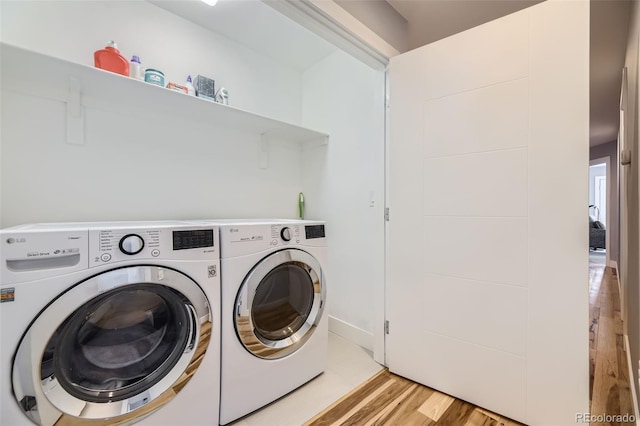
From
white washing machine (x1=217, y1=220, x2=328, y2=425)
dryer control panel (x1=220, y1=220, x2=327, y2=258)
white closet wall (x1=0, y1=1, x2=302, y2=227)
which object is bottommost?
white washing machine (x1=217, y1=220, x2=328, y2=425)

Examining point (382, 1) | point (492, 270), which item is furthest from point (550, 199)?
point (382, 1)

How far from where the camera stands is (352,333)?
2.07 m

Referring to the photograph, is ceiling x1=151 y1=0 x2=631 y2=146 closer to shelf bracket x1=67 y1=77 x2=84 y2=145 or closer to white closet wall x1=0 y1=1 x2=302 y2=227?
white closet wall x1=0 y1=1 x2=302 y2=227

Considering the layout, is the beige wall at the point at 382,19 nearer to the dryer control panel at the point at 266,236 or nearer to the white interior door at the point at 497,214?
the white interior door at the point at 497,214

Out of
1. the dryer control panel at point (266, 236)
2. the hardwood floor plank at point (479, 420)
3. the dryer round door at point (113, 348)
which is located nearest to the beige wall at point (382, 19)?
the dryer control panel at point (266, 236)

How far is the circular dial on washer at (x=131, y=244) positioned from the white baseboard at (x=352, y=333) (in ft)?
5.30

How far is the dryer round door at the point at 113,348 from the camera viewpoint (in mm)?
824

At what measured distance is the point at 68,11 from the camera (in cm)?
145

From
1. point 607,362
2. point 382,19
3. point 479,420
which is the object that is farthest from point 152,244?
point 607,362

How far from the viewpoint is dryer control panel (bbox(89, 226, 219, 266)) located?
925 millimetres

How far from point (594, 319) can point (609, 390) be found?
51.3 inches

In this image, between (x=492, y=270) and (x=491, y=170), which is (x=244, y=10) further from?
(x=492, y=270)

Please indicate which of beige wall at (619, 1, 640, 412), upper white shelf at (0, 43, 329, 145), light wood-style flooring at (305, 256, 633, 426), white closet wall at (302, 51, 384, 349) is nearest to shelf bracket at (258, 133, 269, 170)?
upper white shelf at (0, 43, 329, 145)

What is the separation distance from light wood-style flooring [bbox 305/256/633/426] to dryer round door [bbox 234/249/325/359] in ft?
1.31
